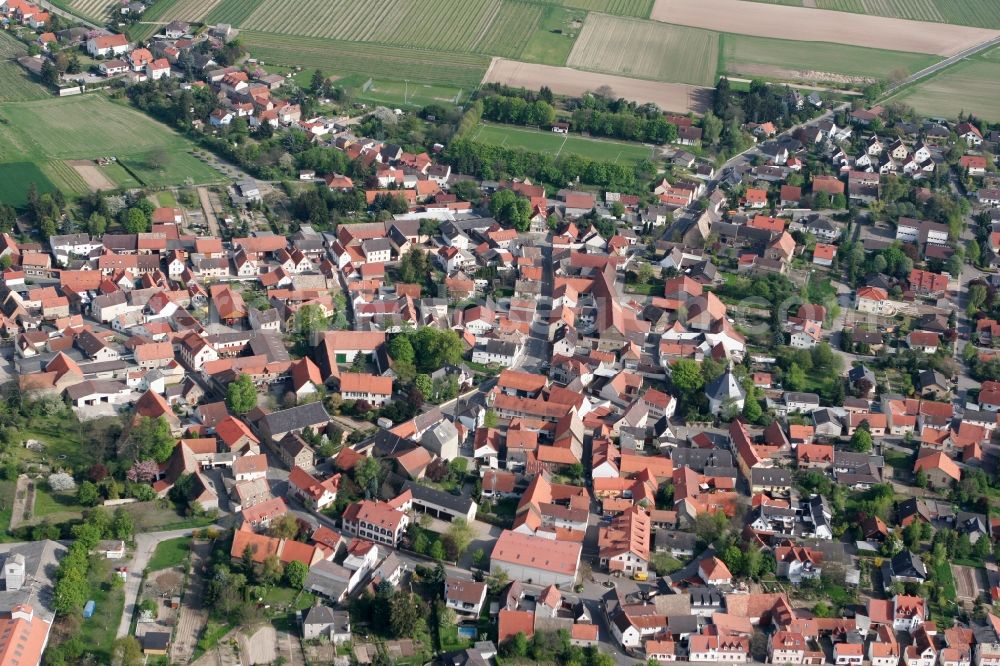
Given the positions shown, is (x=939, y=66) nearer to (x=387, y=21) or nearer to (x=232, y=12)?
(x=387, y=21)

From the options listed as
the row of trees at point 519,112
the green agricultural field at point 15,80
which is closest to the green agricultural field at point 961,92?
the row of trees at point 519,112

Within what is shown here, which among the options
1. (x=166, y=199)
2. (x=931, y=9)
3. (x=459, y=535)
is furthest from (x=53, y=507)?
(x=931, y=9)

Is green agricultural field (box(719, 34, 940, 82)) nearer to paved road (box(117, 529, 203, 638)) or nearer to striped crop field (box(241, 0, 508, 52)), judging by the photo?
striped crop field (box(241, 0, 508, 52))

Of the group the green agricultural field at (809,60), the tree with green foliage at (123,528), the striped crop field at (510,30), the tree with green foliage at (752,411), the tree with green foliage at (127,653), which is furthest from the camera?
the striped crop field at (510,30)

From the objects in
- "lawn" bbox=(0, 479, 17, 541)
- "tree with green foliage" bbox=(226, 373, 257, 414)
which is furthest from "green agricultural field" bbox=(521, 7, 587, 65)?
"lawn" bbox=(0, 479, 17, 541)

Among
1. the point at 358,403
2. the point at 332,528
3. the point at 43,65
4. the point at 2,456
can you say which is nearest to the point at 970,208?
the point at 358,403

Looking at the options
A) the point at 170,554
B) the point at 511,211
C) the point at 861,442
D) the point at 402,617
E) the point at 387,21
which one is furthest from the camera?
the point at 387,21

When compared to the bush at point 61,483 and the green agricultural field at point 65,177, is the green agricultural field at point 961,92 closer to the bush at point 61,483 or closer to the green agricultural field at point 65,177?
the green agricultural field at point 65,177
